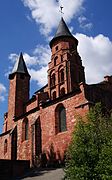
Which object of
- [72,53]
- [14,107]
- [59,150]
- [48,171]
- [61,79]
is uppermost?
[72,53]

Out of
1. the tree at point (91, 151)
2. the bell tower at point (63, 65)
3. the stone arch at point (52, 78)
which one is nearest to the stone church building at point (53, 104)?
the bell tower at point (63, 65)

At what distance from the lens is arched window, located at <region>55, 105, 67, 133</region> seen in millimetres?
29094

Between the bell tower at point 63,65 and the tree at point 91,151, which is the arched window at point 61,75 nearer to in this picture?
the bell tower at point 63,65

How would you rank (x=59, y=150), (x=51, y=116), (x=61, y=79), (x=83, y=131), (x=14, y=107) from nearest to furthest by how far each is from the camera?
(x=83, y=131), (x=59, y=150), (x=51, y=116), (x=14, y=107), (x=61, y=79)

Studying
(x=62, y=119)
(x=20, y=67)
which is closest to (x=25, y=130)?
(x=62, y=119)

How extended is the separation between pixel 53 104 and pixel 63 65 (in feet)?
47.8

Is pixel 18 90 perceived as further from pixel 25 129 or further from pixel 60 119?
pixel 60 119

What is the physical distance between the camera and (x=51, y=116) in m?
30.1

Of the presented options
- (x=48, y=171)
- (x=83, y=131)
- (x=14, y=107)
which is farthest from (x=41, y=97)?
(x=83, y=131)

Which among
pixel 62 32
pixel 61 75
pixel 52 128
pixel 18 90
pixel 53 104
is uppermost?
pixel 62 32

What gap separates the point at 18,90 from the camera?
41.8m

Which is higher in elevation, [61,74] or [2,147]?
[61,74]

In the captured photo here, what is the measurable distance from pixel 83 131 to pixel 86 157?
7.00 feet

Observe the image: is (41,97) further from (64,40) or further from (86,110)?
(86,110)
